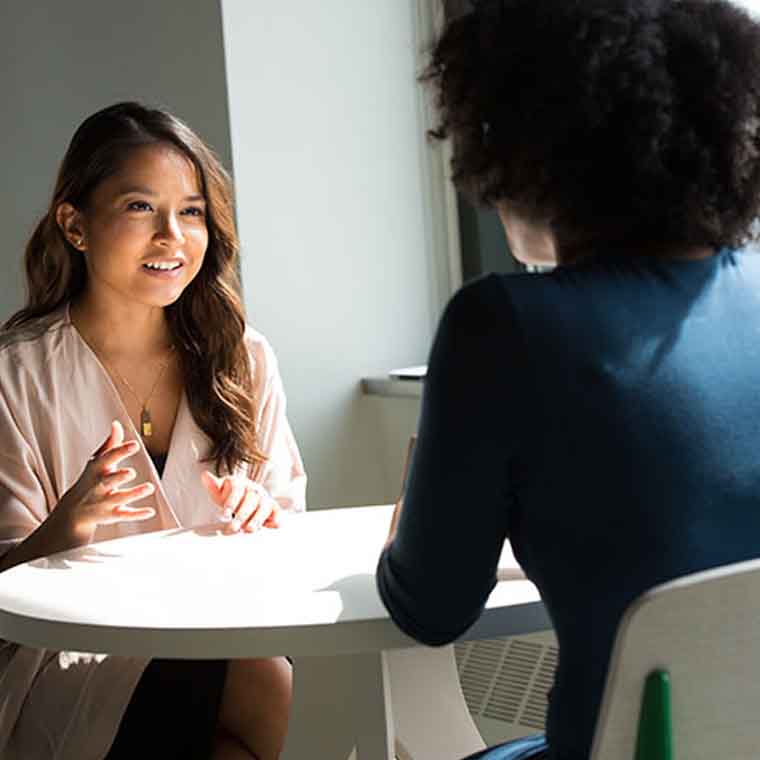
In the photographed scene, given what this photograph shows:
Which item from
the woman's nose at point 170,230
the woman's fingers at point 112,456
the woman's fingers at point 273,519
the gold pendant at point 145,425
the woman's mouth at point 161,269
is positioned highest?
the woman's nose at point 170,230

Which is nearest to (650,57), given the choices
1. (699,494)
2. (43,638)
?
(699,494)

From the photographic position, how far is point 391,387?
3.68 metres

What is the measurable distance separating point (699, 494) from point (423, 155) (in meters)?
2.68

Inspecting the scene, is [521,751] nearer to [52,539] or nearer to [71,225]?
[52,539]

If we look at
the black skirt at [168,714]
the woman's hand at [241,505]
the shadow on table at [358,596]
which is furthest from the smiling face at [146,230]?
the shadow on table at [358,596]

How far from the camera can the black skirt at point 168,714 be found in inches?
87.0

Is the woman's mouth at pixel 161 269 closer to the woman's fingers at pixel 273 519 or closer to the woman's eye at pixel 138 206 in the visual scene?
the woman's eye at pixel 138 206

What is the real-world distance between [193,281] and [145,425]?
303 millimetres

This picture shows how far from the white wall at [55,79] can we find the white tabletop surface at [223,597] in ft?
6.10

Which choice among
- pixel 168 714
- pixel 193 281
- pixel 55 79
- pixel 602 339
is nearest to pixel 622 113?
pixel 602 339

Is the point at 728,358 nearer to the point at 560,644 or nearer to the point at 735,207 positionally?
the point at 735,207

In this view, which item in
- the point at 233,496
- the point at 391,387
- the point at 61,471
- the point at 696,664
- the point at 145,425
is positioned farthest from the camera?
the point at 391,387

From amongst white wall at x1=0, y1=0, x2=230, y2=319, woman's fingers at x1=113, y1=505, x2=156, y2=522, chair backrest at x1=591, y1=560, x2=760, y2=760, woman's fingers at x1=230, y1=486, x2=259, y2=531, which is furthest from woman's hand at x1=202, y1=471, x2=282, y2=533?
white wall at x1=0, y1=0, x2=230, y2=319

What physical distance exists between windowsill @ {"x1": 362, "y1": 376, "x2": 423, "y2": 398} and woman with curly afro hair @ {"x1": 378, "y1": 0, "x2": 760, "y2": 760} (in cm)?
229
